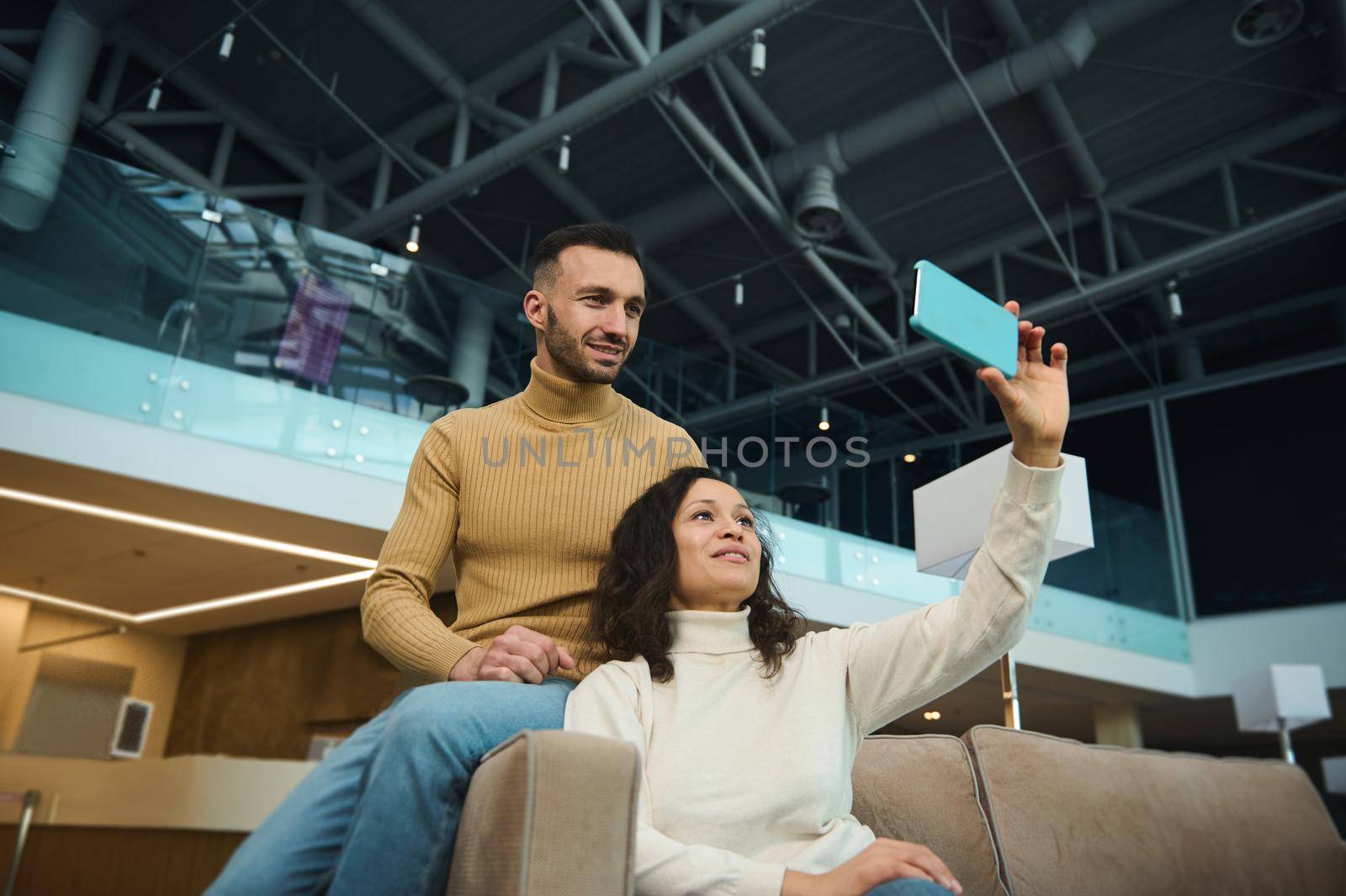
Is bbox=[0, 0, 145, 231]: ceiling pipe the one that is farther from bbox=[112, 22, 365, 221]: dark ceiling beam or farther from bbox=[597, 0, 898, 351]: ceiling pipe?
bbox=[597, 0, 898, 351]: ceiling pipe

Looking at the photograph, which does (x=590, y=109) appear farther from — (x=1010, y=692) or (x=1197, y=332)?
(x=1197, y=332)

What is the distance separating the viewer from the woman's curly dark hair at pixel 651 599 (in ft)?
4.91

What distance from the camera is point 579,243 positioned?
5.69 feet

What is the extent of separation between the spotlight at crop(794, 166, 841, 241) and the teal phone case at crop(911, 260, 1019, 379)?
19.6ft

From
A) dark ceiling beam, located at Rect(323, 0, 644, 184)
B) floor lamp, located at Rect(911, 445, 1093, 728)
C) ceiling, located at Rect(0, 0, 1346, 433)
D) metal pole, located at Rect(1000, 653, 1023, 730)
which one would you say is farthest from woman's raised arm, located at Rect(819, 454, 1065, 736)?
dark ceiling beam, located at Rect(323, 0, 644, 184)

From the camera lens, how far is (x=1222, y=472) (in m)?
9.39

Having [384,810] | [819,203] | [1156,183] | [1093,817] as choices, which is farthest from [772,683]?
[1156,183]

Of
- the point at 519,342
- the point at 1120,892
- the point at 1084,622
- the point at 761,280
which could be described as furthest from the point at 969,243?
the point at 1120,892

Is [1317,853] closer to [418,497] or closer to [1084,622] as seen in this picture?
[418,497]

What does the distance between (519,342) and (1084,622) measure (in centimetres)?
537

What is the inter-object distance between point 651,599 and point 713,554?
133 millimetres

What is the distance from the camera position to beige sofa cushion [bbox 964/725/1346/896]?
189 cm

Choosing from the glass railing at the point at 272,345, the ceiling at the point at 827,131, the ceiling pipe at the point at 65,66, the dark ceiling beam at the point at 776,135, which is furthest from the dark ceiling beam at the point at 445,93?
the ceiling pipe at the point at 65,66

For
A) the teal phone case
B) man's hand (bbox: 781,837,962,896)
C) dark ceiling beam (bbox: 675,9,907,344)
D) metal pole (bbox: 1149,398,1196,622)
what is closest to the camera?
the teal phone case
